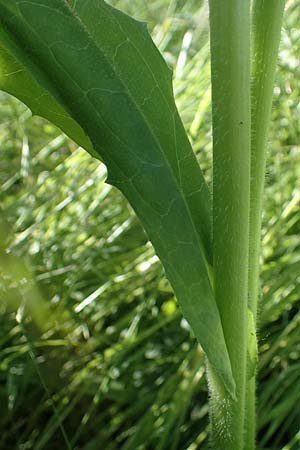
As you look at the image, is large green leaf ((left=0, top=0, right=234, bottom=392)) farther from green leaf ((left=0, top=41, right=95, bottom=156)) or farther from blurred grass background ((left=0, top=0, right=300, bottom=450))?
blurred grass background ((left=0, top=0, right=300, bottom=450))

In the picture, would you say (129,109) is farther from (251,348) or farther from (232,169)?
(251,348)

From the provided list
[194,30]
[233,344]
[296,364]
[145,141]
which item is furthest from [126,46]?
[194,30]

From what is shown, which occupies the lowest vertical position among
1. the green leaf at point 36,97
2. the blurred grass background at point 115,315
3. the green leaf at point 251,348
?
the blurred grass background at point 115,315

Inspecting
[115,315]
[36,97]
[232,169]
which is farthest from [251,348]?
[115,315]

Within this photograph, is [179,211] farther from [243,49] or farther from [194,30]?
[194,30]

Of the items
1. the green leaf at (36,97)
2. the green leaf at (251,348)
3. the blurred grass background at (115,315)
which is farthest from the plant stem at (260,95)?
the blurred grass background at (115,315)

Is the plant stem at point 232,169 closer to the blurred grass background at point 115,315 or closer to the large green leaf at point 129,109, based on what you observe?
the large green leaf at point 129,109

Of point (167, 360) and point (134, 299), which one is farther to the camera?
point (134, 299)
